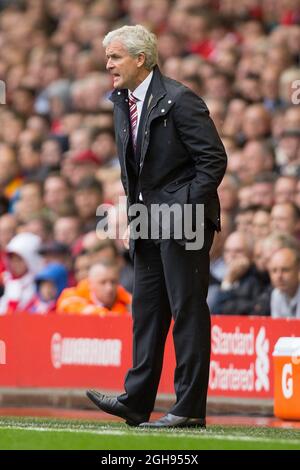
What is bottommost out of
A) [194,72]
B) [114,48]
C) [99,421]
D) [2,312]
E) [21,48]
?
[99,421]

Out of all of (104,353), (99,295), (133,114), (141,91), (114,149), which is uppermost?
(114,149)

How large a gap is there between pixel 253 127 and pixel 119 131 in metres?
5.92

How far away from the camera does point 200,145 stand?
8820mm

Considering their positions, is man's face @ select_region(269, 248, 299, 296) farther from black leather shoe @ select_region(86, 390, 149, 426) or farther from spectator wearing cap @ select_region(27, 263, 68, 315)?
black leather shoe @ select_region(86, 390, 149, 426)

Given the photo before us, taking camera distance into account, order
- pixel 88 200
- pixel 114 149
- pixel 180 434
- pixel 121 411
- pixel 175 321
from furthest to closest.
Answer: pixel 114 149 < pixel 88 200 < pixel 121 411 < pixel 175 321 < pixel 180 434

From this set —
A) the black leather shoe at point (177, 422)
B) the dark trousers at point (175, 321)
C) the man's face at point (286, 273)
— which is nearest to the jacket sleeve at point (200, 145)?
the dark trousers at point (175, 321)

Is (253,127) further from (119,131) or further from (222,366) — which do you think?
(119,131)

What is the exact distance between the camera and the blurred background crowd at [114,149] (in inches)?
524

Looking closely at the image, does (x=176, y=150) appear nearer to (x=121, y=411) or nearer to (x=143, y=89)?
(x=143, y=89)

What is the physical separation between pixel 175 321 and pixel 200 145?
1.05 metres

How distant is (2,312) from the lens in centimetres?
1486

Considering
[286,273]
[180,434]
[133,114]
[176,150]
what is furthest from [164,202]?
[286,273]

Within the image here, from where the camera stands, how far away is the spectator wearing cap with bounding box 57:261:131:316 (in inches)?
520

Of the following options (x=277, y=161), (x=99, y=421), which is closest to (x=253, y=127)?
(x=277, y=161)
